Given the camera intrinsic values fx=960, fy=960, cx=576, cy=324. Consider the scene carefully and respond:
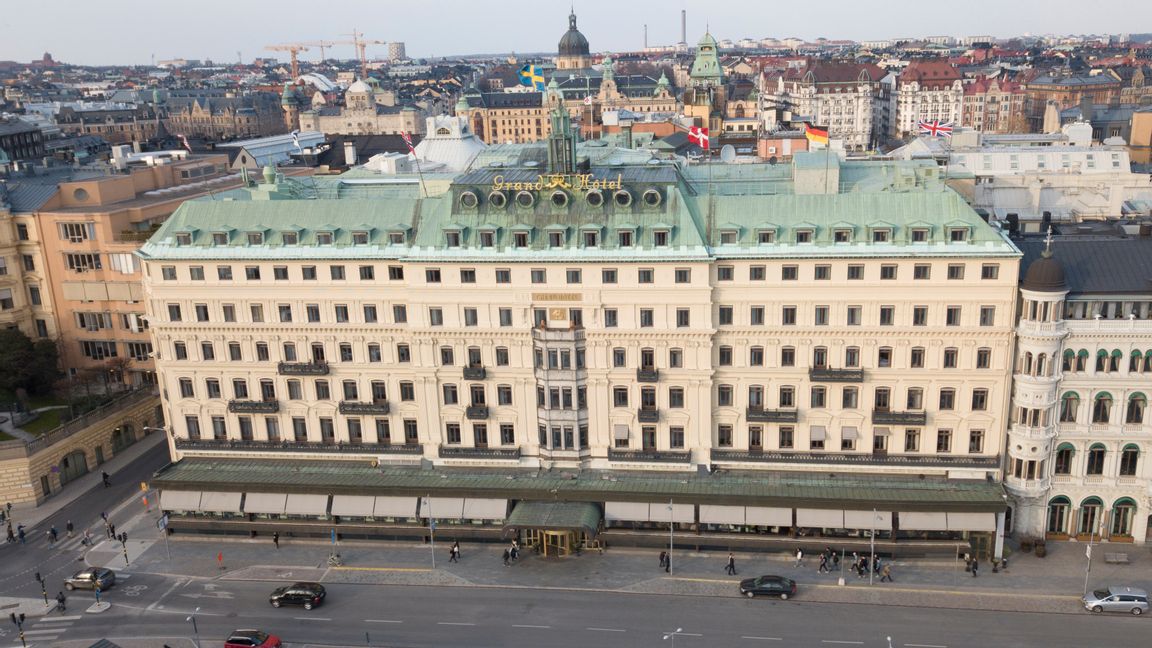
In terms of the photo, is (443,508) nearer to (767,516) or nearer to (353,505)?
(353,505)

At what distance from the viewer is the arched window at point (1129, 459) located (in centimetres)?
7700

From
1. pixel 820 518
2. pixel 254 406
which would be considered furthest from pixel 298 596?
pixel 820 518

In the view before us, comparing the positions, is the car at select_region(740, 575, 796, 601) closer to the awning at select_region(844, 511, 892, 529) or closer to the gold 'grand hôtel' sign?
the awning at select_region(844, 511, 892, 529)

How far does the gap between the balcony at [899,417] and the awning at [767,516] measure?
10.8 m

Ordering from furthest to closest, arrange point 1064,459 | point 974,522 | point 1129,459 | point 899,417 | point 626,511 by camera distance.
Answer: point 626,511, point 899,417, point 1064,459, point 1129,459, point 974,522

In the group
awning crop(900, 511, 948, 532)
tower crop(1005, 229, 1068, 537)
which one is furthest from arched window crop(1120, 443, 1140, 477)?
awning crop(900, 511, 948, 532)

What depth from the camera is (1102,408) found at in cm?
7688

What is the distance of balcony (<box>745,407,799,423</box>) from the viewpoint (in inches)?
3196

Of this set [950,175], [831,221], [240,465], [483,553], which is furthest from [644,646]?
[950,175]

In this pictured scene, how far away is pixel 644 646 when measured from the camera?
68250 millimetres

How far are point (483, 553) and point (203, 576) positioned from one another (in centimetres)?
2335

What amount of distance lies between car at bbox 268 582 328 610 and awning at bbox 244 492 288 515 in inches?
443

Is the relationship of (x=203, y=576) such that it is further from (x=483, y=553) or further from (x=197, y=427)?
(x=483, y=553)

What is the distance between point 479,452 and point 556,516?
10360 millimetres
